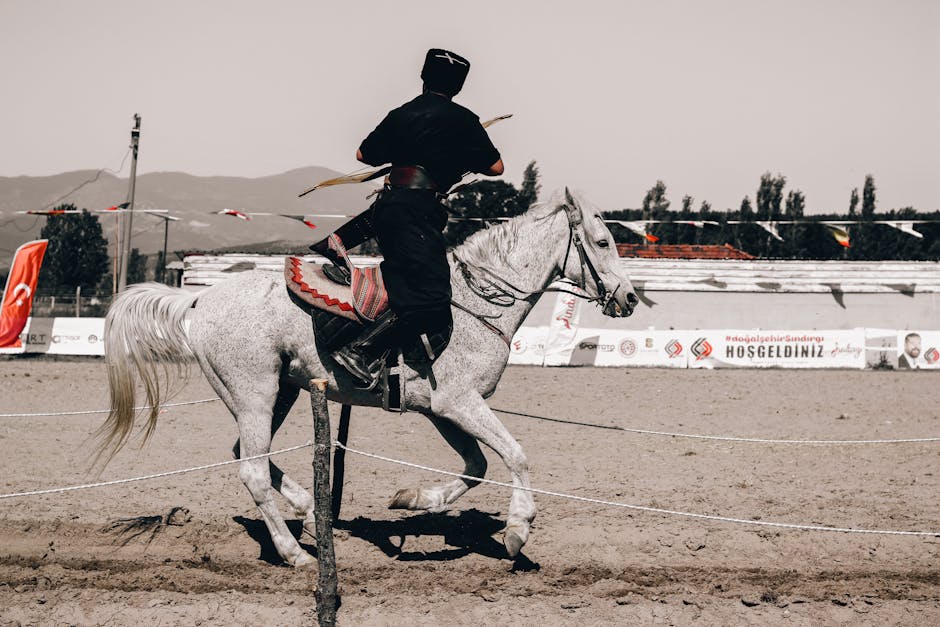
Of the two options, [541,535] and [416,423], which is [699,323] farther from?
[541,535]

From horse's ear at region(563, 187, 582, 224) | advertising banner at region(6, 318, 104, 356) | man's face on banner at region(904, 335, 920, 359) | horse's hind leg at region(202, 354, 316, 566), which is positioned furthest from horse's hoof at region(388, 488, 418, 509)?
man's face on banner at region(904, 335, 920, 359)

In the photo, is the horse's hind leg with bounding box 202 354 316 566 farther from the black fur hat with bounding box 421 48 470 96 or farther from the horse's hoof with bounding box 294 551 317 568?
the black fur hat with bounding box 421 48 470 96

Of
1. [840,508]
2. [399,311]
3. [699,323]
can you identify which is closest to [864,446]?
[840,508]

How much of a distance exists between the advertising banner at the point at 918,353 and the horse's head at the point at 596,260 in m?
19.1

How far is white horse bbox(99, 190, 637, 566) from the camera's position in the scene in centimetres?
550

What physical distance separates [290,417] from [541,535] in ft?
22.8

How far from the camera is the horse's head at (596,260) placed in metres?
5.73

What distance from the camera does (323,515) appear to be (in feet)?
16.1

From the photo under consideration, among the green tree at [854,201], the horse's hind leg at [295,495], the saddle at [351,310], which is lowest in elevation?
the horse's hind leg at [295,495]

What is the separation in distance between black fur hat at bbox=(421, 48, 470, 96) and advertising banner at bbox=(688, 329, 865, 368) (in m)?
17.1

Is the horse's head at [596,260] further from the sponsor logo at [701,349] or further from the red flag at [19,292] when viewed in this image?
the red flag at [19,292]

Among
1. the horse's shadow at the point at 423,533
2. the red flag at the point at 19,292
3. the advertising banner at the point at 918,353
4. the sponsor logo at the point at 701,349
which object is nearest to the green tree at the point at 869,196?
the advertising banner at the point at 918,353

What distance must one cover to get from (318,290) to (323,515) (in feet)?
4.77

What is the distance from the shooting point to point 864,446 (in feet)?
34.4
